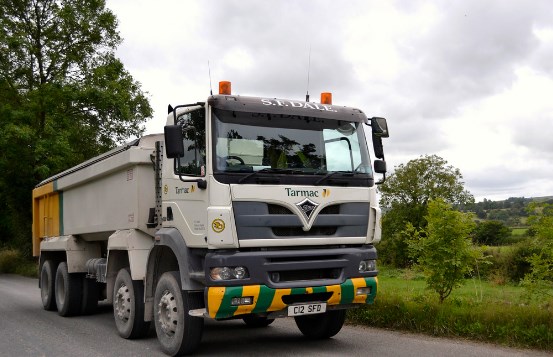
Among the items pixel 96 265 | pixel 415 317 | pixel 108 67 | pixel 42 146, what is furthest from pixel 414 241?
pixel 108 67

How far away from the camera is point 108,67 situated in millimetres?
28406

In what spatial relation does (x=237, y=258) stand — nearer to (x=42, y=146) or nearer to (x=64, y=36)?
(x=42, y=146)

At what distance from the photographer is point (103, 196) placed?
980cm

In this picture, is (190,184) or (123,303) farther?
(123,303)

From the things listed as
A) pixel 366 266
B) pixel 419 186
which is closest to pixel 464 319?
pixel 366 266

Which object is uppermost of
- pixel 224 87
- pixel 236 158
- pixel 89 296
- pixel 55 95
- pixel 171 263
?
pixel 55 95

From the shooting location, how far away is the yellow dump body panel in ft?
40.9

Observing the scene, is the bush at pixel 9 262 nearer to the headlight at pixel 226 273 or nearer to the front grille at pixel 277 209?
the headlight at pixel 226 273

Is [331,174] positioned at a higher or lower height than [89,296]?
higher

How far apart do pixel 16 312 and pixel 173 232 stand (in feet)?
22.0

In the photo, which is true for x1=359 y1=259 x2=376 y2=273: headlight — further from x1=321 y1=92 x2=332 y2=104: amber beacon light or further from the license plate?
x1=321 y1=92 x2=332 y2=104: amber beacon light

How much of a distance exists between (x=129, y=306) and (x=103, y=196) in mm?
2000

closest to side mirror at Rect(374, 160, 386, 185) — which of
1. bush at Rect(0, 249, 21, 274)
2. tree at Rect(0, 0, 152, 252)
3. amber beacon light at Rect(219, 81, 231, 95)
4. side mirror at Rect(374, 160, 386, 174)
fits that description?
side mirror at Rect(374, 160, 386, 174)

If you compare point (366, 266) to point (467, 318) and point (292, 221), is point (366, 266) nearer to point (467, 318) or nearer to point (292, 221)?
point (292, 221)
